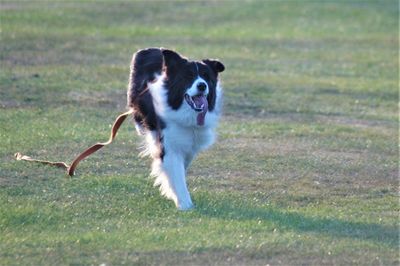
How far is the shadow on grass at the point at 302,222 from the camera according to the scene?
→ 991cm

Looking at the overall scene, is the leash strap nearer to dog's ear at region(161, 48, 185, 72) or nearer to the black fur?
the black fur

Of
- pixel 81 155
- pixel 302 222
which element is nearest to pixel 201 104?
pixel 302 222

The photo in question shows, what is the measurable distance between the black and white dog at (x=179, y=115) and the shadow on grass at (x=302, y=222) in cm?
35

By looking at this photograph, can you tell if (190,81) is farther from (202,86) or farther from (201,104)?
(201,104)

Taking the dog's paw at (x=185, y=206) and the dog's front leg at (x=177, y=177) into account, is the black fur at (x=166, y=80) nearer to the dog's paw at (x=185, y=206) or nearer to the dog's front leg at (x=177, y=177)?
the dog's front leg at (x=177, y=177)

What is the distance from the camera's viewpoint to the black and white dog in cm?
1067

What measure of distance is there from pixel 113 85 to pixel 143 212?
30.5 feet

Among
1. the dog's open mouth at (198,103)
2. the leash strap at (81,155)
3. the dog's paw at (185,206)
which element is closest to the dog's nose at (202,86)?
the dog's open mouth at (198,103)

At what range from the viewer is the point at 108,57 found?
2327 cm

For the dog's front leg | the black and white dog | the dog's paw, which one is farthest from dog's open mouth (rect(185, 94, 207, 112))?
the dog's paw

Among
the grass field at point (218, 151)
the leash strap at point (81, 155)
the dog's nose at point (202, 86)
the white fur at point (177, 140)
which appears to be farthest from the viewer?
the leash strap at point (81, 155)

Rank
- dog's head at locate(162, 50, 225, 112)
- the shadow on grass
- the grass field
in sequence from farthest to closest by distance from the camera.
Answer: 1. dog's head at locate(162, 50, 225, 112)
2. the shadow on grass
3. the grass field

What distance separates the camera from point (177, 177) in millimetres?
10797

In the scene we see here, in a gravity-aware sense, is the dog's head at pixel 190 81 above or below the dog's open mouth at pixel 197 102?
above
